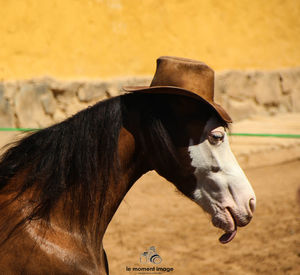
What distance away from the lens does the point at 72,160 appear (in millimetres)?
1885

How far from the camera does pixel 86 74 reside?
8625 millimetres

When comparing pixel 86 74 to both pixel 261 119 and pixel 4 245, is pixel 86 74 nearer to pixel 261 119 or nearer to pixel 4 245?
pixel 261 119

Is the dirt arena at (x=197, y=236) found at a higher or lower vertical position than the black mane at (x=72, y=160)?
lower

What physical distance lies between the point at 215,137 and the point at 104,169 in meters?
0.49

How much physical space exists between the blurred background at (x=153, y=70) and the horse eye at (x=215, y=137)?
7.73 feet

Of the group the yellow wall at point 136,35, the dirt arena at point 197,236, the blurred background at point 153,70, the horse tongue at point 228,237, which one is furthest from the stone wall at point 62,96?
the horse tongue at point 228,237

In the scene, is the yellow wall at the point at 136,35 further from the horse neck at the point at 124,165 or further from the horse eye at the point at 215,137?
the horse eye at the point at 215,137

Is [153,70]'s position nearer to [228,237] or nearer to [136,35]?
[136,35]

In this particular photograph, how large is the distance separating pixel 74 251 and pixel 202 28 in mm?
8692

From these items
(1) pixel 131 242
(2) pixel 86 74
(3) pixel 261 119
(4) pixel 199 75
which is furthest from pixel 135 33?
(4) pixel 199 75

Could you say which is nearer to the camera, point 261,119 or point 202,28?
point 261,119

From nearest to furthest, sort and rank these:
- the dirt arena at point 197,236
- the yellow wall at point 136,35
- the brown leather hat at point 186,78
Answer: the brown leather hat at point 186,78
the dirt arena at point 197,236
the yellow wall at point 136,35

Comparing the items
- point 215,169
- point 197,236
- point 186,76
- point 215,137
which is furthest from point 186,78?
point 197,236

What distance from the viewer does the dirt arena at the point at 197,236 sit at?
388 centimetres
